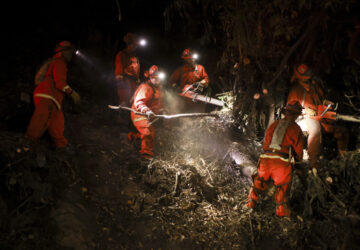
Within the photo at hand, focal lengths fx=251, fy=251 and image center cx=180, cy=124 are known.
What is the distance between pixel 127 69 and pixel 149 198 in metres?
4.05

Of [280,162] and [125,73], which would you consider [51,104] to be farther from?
[280,162]

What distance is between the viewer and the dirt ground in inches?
133

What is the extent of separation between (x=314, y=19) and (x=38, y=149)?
437 centimetres

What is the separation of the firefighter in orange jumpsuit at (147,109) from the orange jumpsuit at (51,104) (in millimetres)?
1657

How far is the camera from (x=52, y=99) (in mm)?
4695

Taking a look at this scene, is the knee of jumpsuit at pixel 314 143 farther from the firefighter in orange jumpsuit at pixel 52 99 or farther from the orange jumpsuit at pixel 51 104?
the orange jumpsuit at pixel 51 104

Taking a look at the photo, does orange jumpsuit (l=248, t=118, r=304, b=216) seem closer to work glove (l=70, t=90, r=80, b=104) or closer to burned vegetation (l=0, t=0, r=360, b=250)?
burned vegetation (l=0, t=0, r=360, b=250)

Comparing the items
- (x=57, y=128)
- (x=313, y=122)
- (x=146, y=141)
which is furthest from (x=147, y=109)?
(x=313, y=122)

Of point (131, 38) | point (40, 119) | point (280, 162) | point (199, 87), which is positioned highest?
point (131, 38)

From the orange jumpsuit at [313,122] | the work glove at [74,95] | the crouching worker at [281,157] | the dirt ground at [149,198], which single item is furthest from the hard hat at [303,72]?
the work glove at [74,95]

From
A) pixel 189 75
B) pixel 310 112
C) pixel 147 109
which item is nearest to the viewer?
pixel 147 109

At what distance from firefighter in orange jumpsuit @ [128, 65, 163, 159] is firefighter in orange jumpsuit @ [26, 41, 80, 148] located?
1483 mm

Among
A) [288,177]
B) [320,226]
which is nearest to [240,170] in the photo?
[288,177]

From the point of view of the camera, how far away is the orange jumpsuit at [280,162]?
15.4 feet
